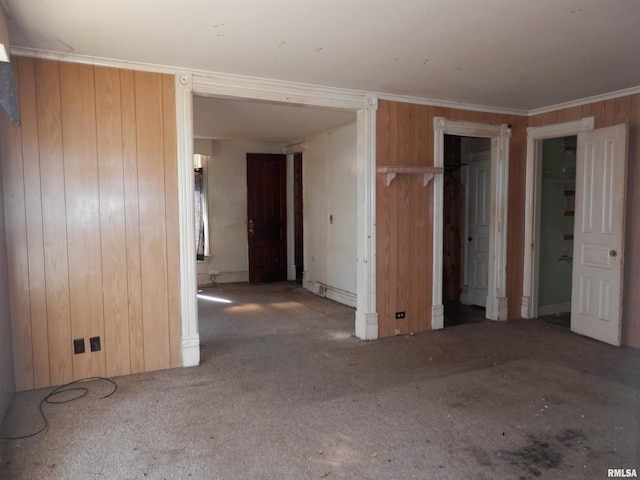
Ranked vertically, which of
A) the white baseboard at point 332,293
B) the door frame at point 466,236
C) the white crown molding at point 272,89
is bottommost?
the white baseboard at point 332,293

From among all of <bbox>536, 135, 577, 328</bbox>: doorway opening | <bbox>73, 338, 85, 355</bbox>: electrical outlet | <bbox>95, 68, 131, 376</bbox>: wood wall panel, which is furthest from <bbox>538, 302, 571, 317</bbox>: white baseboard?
<bbox>73, 338, 85, 355</bbox>: electrical outlet

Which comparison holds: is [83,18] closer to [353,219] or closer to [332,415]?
[332,415]

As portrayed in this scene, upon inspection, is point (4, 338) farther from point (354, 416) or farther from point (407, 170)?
point (407, 170)

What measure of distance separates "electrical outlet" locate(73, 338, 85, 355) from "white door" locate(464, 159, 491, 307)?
470cm

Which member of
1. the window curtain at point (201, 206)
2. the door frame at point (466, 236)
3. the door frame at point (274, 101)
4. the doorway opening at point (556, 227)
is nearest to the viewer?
the door frame at point (274, 101)

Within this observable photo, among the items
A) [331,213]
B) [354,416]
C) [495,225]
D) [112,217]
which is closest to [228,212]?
[331,213]

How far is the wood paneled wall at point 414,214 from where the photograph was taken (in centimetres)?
434

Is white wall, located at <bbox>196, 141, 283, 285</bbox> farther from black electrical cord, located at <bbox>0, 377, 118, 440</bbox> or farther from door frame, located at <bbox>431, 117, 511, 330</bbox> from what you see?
black electrical cord, located at <bbox>0, 377, 118, 440</bbox>

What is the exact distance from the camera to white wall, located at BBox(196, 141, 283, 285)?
25.2ft

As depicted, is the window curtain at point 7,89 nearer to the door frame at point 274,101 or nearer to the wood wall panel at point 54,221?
the wood wall panel at point 54,221

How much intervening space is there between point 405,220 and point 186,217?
2.22 metres

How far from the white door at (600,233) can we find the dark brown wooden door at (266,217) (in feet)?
15.7

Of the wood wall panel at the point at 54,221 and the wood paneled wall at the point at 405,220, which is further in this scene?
the wood paneled wall at the point at 405,220

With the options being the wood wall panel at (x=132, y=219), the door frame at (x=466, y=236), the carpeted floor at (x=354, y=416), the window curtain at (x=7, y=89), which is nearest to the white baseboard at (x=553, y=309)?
the door frame at (x=466, y=236)
